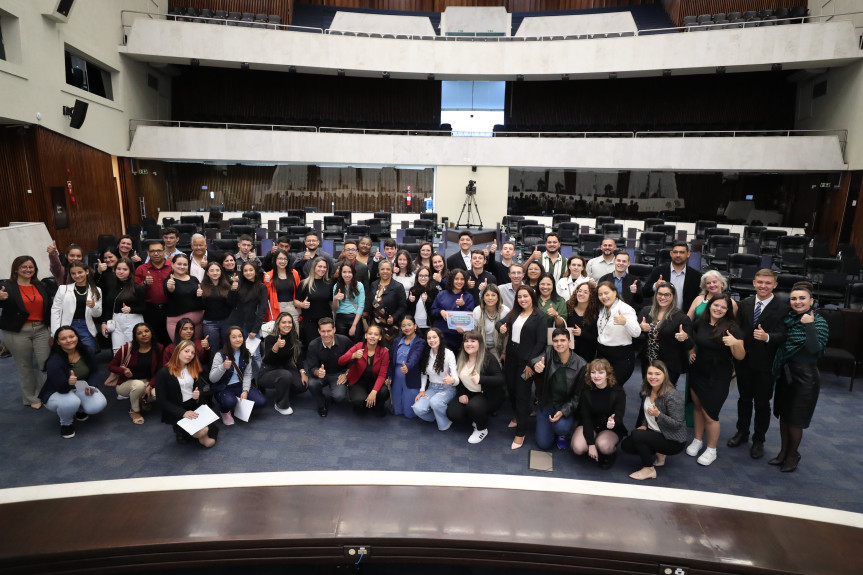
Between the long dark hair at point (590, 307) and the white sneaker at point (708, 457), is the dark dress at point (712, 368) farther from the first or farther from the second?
the long dark hair at point (590, 307)

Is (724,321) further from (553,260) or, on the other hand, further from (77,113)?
(77,113)

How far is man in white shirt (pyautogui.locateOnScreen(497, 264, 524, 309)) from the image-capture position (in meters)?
5.55

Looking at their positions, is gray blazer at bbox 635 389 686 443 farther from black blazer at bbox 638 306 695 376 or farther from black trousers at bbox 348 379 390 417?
black trousers at bbox 348 379 390 417

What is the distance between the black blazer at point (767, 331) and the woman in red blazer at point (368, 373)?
3.41 metres

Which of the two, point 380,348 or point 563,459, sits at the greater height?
point 380,348

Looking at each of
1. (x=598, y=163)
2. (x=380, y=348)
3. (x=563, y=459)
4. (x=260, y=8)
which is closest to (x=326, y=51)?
(x=260, y=8)

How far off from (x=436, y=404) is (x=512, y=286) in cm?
155

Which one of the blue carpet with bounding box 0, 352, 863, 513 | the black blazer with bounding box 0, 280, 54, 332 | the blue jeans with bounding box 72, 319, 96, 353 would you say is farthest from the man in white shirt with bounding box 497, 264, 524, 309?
the black blazer with bounding box 0, 280, 54, 332

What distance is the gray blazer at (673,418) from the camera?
14.1 feet

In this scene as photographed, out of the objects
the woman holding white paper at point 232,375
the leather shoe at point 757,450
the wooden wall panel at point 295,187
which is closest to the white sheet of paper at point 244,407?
the woman holding white paper at point 232,375

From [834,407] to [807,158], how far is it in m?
13.5

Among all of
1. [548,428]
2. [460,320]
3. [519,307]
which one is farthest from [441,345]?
[548,428]

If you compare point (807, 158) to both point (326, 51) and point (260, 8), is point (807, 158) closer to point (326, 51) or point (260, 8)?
point (326, 51)

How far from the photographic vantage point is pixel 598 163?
60.1 ft
